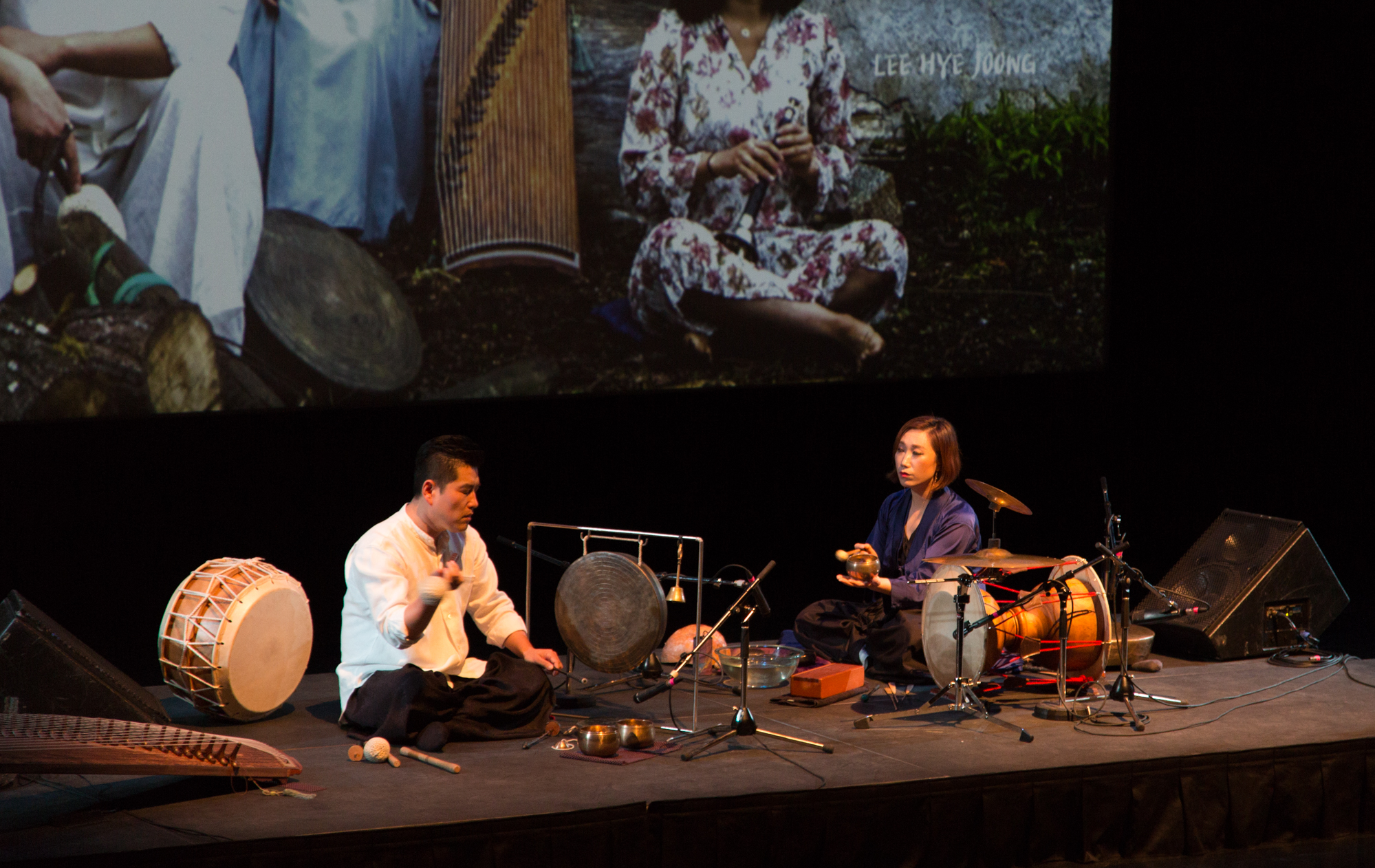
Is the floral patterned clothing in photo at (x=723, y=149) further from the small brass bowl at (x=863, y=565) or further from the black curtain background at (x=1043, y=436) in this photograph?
the small brass bowl at (x=863, y=565)

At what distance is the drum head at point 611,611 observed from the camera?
16.3 feet

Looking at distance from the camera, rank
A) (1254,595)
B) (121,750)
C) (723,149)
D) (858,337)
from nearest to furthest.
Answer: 1. (121,750)
2. (1254,595)
3. (723,149)
4. (858,337)

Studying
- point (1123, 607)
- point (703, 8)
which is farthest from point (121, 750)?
point (703, 8)

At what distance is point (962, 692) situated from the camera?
5160mm

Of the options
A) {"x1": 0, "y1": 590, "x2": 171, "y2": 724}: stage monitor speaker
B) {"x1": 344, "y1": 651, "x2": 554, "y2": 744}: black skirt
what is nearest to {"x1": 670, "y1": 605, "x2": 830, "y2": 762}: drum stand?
{"x1": 344, "y1": 651, "x2": 554, "y2": 744}: black skirt

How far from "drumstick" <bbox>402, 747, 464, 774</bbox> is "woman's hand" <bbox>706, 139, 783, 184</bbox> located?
9.86 feet

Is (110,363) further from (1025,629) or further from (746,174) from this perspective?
(1025,629)

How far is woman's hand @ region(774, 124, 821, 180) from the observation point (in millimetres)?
6816

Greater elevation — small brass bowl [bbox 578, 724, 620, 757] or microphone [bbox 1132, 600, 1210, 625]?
microphone [bbox 1132, 600, 1210, 625]

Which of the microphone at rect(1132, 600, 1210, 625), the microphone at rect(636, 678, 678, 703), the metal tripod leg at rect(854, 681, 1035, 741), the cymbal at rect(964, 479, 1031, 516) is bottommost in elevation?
the metal tripod leg at rect(854, 681, 1035, 741)

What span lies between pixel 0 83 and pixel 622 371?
8.39ft

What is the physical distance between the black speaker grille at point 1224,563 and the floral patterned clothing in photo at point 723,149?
6.16ft

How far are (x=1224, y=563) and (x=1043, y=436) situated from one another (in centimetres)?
167

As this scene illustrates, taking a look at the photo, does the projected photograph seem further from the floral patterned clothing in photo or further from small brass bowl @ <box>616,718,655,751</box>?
small brass bowl @ <box>616,718,655,751</box>
